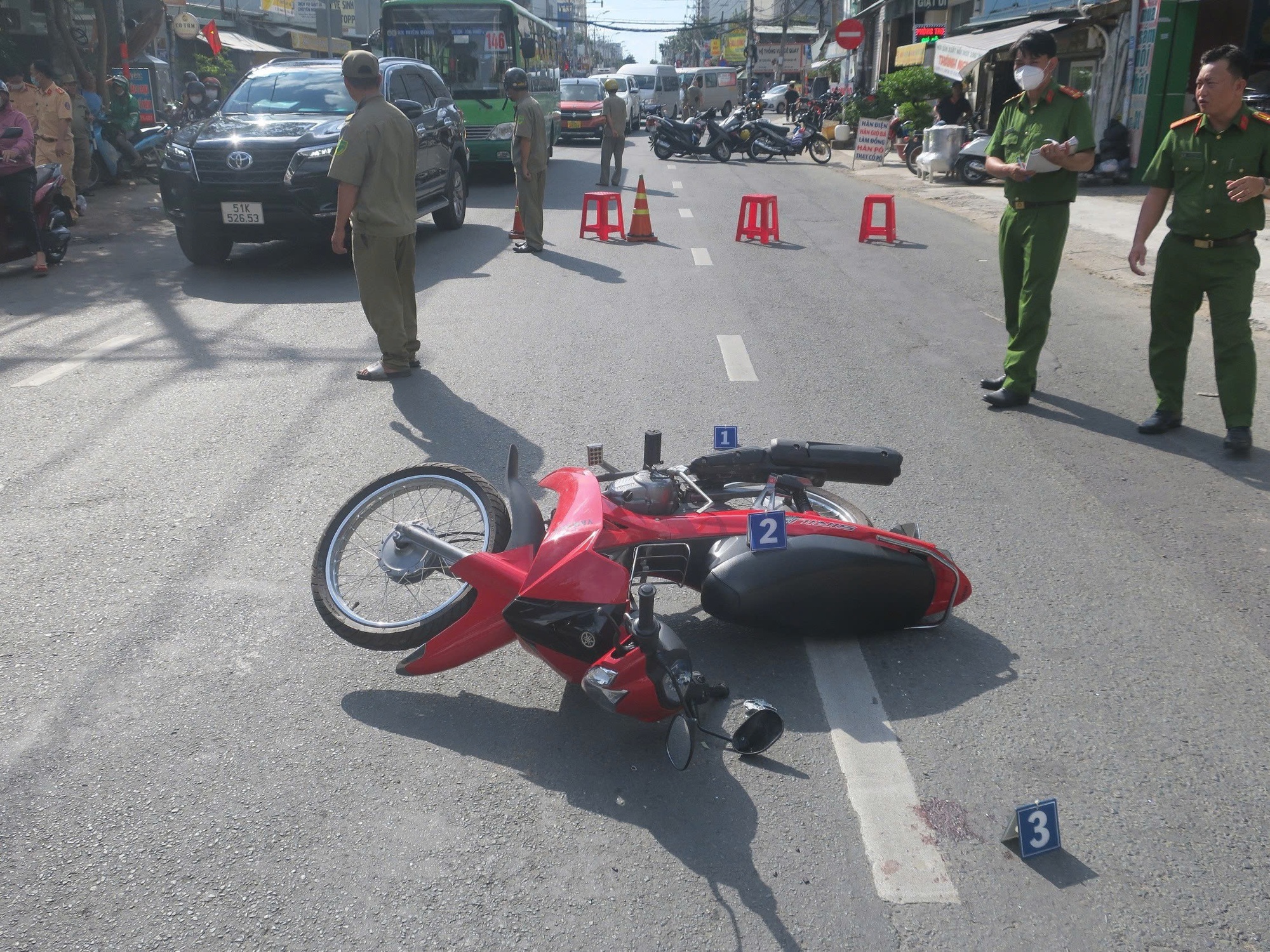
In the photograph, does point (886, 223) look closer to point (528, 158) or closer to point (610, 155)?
point (528, 158)

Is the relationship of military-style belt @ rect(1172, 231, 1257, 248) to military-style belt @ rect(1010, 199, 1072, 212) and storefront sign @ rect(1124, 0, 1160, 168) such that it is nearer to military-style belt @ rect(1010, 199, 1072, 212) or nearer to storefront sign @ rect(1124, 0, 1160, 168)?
military-style belt @ rect(1010, 199, 1072, 212)

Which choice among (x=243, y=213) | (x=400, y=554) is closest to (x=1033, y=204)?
(x=400, y=554)

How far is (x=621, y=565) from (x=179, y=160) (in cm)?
947

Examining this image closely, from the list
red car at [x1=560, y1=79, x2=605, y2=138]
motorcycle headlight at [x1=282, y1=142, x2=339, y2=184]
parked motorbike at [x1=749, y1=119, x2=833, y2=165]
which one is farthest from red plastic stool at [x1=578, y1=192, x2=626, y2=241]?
red car at [x1=560, y1=79, x2=605, y2=138]

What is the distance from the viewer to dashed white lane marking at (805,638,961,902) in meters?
2.80

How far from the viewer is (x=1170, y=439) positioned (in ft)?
21.1

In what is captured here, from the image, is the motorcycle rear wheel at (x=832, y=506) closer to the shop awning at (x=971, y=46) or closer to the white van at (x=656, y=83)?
the shop awning at (x=971, y=46)

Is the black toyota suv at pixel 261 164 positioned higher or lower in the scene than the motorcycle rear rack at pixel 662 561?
higher

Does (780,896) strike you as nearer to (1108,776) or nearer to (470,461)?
(1108,776)

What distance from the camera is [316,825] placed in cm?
300

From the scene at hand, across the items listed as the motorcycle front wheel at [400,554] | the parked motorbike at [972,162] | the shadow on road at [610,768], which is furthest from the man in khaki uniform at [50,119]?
the parked motorbike at [972,162]

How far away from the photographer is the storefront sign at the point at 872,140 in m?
26.5

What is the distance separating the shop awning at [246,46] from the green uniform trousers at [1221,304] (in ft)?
126

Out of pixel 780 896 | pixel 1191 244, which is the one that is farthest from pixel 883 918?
Result: pixel 1191 244
